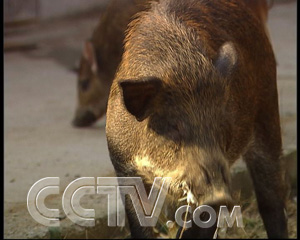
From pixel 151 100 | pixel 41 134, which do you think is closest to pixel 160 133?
pixel 151 100

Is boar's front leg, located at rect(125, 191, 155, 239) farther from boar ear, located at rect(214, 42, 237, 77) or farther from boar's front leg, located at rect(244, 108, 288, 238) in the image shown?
boar ear, located at rect(214, 42, 237, 77)

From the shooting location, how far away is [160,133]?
340cm

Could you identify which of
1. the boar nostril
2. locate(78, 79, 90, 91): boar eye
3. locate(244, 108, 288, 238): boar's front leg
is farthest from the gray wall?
locate(244, 108, 288, 238): boar's front leg

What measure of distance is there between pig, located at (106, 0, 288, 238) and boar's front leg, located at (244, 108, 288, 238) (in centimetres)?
6

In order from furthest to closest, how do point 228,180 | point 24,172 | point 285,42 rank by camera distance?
1. point 285,42
2. point 24,172
3. point 228,180

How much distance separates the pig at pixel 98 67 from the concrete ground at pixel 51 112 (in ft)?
0.47

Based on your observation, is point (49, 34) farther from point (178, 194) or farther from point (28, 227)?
point (178, 194)

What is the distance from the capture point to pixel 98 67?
702 cm

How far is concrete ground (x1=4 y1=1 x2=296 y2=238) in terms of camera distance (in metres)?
5.16

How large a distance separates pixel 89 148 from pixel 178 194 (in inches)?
98.3

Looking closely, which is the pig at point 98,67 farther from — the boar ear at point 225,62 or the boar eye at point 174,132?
→ the boar eye at point 174,132

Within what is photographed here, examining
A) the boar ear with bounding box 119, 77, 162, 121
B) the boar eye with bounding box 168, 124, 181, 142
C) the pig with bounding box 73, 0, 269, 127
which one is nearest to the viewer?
the boar ear with bounding box 119, 77, 162, 121

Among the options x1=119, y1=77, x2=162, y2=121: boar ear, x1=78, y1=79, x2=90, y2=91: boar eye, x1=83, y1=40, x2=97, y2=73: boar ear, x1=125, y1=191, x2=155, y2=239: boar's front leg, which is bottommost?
x1=78, y1=79, x2=90, y2=91: boar eye

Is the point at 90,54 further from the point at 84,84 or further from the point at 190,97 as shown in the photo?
the point at 190,97
